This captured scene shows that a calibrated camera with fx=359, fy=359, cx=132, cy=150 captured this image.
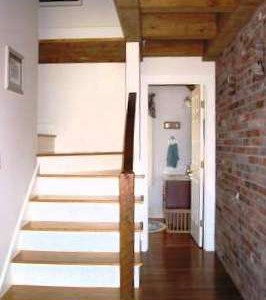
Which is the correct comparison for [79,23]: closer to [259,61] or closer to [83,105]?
[83,105]

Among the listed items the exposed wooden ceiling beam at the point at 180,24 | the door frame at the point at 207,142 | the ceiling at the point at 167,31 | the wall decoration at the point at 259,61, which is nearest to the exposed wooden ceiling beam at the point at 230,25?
the ceiling at the point at 167,31

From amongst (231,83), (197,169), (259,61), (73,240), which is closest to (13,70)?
(73,240)

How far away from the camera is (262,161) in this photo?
2.59 meters

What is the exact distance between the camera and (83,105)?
4.88m

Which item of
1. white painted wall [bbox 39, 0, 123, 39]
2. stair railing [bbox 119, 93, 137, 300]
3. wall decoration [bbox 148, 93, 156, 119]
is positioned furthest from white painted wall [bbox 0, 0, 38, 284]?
wall decoration [bbox 148, 93, 156, 119]

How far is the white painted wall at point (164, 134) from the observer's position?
6348 mm

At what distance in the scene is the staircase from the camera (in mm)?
2586

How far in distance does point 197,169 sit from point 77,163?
5.53ft

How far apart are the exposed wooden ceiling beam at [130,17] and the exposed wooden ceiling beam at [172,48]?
645mm

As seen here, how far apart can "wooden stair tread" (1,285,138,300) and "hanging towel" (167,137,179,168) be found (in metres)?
3.77

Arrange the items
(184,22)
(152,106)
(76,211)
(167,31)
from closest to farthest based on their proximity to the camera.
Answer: (76,211) < (184,22) < (167,31) < (152,106)

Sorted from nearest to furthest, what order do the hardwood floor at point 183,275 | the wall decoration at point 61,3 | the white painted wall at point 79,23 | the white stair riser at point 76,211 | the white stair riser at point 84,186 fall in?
the hardwood floor at point 183,275 → the white stair riser at point 76,211 → the white stair riser at point 84,186 → the white painted wall at point 79,23 → the wall decoration at point 61,3

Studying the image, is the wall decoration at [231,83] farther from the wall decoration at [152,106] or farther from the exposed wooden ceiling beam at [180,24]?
the wall decoration at [152,106]

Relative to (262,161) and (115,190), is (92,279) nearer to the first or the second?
(115,190)
